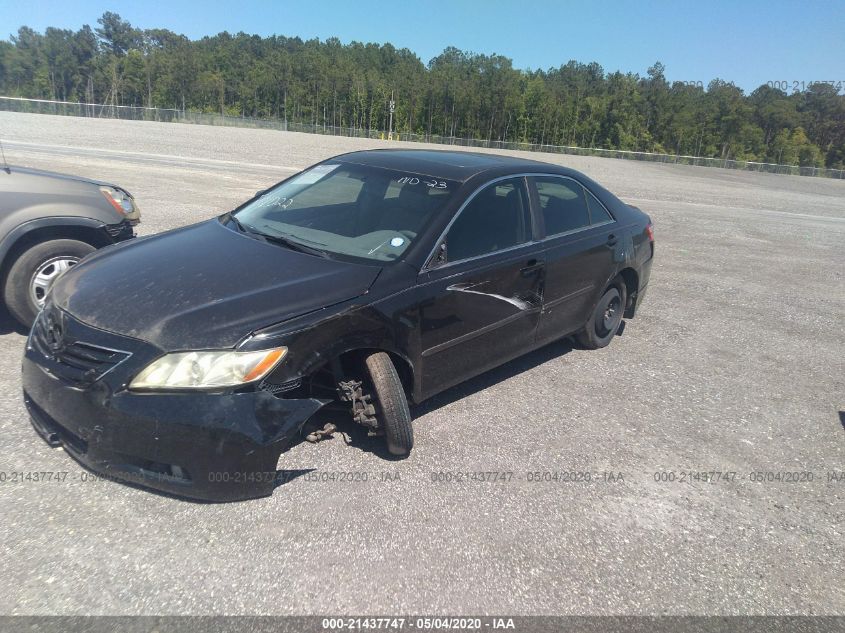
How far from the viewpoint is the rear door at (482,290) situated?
12.7 feet

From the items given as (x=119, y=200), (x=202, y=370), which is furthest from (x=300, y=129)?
(x=202, y=370)

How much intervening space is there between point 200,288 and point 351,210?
141 centimetres

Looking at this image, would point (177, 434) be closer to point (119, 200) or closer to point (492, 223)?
point (492, 223)

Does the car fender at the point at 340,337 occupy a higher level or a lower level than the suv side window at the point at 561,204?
lower

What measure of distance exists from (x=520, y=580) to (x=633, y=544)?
Result: 707mm

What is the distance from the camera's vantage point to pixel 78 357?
3.07 meters

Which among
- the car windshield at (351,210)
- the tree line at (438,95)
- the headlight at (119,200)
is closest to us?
the car windshield at (351,210)

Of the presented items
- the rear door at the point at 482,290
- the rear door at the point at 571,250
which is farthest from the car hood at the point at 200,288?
the rear door at the point at 571,250

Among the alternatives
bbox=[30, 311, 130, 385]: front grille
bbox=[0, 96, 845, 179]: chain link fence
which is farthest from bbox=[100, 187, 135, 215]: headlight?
bbox=[0, 96, 845, 179]: chain link fence

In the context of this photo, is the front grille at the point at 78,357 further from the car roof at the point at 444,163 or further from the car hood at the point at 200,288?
the car roof at the point at 444,163

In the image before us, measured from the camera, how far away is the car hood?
9.99 feet

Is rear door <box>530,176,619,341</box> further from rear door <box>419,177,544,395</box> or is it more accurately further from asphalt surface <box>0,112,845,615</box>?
asphalt surface <box>0,112,845,615</box>

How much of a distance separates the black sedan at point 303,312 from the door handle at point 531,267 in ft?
0.04

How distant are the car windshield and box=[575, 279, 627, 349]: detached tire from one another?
6.72 feet
